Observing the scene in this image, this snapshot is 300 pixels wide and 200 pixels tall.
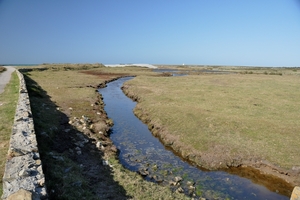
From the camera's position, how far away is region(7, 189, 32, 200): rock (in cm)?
682

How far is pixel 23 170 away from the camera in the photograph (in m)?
8.50

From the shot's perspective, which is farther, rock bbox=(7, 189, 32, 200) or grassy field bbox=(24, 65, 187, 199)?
grassy field bbox=(24, 65, 187, 199)

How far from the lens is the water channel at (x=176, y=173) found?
1279 cm

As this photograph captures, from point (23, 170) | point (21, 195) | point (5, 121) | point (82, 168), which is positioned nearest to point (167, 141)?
point (82, 168)

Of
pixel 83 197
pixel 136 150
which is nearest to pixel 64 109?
pixel 136 150

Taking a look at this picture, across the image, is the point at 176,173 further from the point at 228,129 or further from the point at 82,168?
the point at 228,129

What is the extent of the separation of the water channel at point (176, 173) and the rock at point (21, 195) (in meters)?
7.93

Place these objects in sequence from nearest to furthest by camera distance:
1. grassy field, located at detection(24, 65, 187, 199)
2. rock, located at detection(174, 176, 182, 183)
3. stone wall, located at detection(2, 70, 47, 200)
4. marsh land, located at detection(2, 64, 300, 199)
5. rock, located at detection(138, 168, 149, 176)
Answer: stone wall, located at detection(2, 70, 47, 200), grassy field, located at detection(24, 65, 187, 199), marsh land, located at detection(2, 64, 300, 199), rock, located at detection(174, 176, 182, 183), rock, located at detection(138, 168, 149, 176)

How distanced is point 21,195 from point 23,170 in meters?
1.82

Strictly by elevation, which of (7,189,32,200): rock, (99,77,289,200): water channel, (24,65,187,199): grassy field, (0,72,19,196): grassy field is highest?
(7,189,32,200): rock

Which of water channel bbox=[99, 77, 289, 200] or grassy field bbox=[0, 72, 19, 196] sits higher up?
grassy field bbox=[0, 72, 19, 196]

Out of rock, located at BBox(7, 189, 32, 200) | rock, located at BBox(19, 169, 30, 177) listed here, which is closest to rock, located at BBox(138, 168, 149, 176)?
rock, located at BBox(19, 169, 30, 177)

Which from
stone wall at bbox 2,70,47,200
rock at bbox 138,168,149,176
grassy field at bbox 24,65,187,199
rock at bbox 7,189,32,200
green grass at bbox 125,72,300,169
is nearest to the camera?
rock at bbox 7,189,32,200

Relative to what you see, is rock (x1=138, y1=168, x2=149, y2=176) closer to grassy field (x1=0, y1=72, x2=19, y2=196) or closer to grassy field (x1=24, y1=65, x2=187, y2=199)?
grassy field (x1=24, y1=65, x2=187, y2=199)
